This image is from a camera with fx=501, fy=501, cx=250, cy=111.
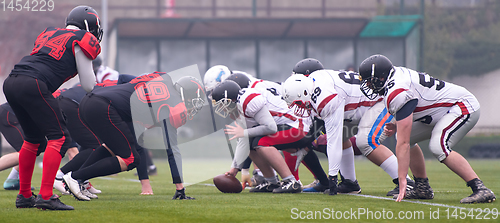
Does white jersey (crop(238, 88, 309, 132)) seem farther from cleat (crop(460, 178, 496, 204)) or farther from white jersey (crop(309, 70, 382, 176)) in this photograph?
cleat (crop(460, 178, 496, 204))

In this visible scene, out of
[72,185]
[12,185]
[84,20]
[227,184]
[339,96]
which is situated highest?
[84,20]

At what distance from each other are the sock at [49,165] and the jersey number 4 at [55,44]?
0.73m

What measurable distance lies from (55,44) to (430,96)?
349 cm

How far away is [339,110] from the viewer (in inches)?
214

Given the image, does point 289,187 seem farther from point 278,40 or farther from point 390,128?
point 278,40

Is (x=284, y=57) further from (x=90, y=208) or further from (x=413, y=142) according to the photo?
(x=90, y=208)

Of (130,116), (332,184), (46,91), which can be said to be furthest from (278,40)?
(46,91)

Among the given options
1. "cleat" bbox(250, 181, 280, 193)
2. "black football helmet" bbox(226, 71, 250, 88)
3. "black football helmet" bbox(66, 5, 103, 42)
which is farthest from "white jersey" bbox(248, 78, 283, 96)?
"black football helmet" bbox(66, 5, 103, 42)

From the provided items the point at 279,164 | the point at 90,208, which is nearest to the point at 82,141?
the point at 90,208

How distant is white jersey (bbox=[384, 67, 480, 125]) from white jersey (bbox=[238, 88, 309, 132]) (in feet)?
5.11

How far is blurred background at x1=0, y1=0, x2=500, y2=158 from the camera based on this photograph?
1669cm

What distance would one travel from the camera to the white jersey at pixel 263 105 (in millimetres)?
5789

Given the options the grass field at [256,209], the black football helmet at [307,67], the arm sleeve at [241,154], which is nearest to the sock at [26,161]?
the grass field at [256,209]

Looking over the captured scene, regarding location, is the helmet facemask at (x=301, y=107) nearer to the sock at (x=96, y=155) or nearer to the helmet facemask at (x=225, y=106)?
the helmet facemask at (x=225, y=106)
